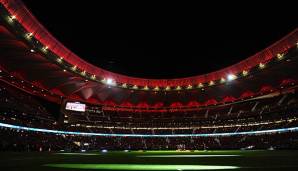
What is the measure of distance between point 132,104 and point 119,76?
16785 millimetres

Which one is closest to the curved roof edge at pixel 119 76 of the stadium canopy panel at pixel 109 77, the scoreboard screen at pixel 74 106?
the stadium canopy panel at pixel 109 77

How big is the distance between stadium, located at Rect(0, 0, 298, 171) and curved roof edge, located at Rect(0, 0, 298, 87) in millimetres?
179

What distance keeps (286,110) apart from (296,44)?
66.3 ft

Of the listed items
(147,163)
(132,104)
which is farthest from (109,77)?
(147,163)

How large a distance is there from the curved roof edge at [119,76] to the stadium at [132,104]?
179 millimetres

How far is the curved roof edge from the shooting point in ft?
132

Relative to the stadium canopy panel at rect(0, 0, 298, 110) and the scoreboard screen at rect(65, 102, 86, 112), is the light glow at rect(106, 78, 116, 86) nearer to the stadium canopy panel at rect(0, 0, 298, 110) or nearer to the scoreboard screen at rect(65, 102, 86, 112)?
the stadium canopy panel at rect(0, 0, 298, 110)

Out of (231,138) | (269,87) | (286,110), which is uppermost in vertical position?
(269,87)

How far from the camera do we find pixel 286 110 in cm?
6281

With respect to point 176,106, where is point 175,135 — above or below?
below

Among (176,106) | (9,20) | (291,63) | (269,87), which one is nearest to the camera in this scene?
(9,20)

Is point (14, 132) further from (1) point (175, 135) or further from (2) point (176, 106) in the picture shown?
(2) point (176, 106)

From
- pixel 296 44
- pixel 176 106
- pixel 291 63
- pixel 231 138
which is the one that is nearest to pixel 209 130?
pixel 231 138

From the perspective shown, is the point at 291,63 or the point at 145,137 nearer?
the point at 291,63
